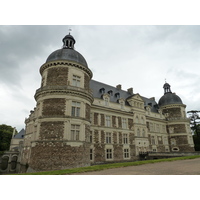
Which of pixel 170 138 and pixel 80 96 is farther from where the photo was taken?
pixel 170 138

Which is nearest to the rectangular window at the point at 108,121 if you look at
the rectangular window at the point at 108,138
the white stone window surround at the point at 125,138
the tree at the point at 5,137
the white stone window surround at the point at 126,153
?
the rectangular window at the point at 108,138

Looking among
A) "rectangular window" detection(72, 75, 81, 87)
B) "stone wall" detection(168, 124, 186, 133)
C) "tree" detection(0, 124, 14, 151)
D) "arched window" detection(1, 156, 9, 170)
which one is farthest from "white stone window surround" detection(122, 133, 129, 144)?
"tree" detection(0, 124, 14, 151)

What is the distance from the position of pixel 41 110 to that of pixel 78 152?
22.5 feet

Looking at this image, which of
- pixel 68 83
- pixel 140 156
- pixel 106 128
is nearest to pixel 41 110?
pixel 68 83

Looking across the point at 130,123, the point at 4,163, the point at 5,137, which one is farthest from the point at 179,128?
the point at 5,137

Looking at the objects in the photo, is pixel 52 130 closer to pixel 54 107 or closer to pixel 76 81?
pixel 54 107

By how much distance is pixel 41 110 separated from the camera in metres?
18.4

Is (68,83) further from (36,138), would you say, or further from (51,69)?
(36,138)

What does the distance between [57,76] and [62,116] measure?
17.6 ft

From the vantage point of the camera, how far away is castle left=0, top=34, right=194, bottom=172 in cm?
1695

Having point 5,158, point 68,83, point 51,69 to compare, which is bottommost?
point 5,158

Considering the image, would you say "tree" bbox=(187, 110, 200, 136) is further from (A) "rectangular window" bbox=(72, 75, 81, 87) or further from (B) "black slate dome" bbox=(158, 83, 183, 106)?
(A) "rectangular window" bbox=(72, 75, 81, 87)

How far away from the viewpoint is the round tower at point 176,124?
122 feet

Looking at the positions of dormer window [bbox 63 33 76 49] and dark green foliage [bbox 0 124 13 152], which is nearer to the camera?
dormer window [bbox 63 33 76 49]
